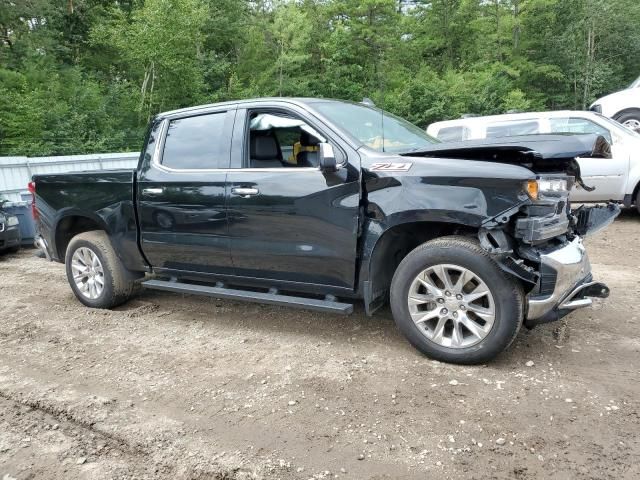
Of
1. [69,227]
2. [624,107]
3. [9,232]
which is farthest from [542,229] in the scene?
[624,107]

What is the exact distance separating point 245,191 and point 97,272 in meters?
2.13

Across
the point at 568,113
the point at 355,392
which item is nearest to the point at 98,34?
the point at 568,113

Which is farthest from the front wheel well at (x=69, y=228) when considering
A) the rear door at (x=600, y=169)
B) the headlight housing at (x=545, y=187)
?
the rear door at (x=600, y=169)

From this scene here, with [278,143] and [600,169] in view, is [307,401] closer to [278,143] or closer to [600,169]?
[278,143]

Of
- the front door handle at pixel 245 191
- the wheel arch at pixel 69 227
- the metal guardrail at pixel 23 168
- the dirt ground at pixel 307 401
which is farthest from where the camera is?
the metal guardrail at pixel 23 168

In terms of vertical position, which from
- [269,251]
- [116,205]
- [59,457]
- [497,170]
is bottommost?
[59,457]

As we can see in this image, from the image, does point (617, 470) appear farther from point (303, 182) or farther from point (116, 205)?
point (116, 205)

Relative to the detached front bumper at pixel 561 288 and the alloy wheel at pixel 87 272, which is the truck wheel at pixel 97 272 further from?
the detached front bumper at pixel 561 288

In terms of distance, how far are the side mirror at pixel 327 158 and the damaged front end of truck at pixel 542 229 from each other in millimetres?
813

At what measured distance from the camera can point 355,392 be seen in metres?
3.31

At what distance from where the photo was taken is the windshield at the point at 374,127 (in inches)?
159

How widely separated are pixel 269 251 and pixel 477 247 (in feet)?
5.38

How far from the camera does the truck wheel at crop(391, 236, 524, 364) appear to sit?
10.8 ft

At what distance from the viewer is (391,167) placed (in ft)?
11.9
